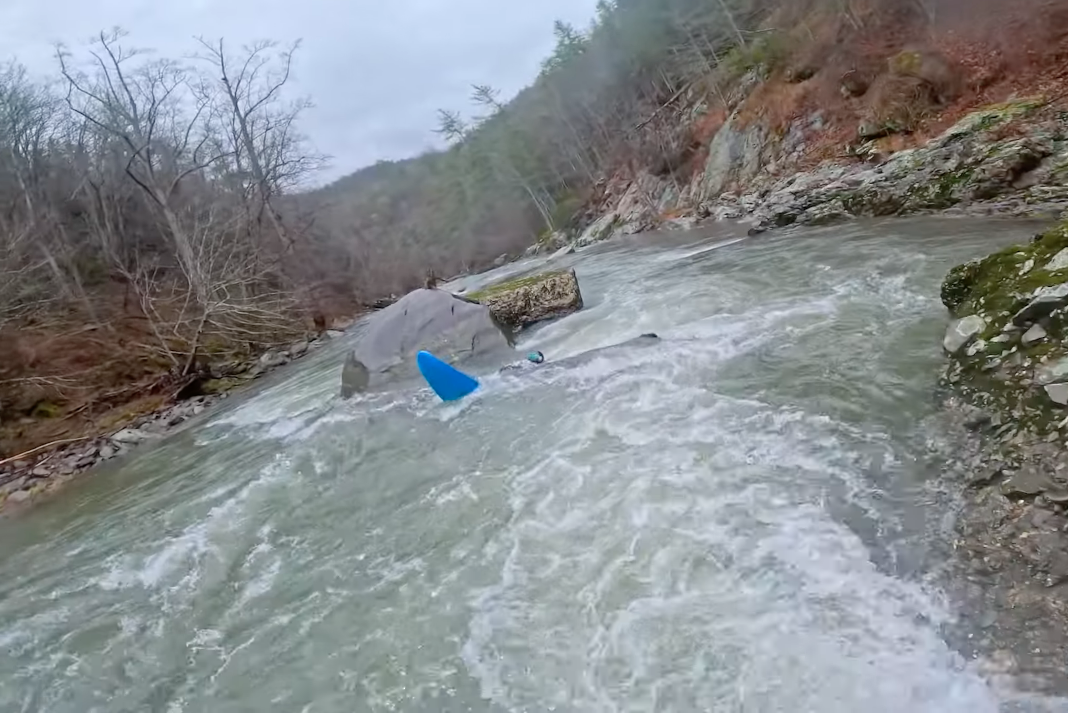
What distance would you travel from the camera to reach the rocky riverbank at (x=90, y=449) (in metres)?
10.4

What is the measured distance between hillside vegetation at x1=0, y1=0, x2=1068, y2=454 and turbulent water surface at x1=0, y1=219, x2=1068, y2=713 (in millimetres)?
8128

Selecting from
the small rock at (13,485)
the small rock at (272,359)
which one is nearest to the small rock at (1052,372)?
the small rock at (13,485)

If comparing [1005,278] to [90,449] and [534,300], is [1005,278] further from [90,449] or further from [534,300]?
[90,449]

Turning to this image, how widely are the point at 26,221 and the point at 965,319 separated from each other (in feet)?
79.4

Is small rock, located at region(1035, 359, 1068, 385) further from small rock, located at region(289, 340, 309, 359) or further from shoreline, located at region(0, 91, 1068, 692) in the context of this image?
small rock, located at region(289, 340, 309, 359)

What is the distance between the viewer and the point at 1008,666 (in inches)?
109

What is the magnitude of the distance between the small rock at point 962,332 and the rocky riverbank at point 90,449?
11.5 m

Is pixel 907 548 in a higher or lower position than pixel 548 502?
lower

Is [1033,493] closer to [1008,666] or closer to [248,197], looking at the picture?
[1008,666]

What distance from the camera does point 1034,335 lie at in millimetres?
4492

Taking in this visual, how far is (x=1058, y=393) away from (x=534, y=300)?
8.03 meters

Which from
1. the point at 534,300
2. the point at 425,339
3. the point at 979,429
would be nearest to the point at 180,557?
the point at 425,339

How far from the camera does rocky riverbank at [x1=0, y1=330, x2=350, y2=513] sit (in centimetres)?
1038

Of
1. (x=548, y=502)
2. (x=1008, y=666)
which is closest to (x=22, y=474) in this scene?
(x=548, y=502)
